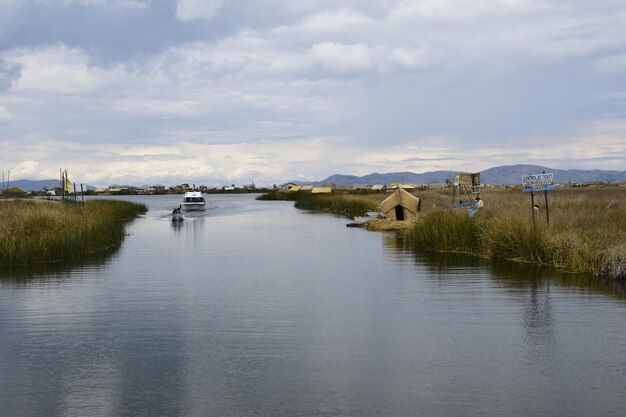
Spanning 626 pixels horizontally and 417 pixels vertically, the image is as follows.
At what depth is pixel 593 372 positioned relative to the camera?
9.66 metres

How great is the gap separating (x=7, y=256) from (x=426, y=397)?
18759 millimetres

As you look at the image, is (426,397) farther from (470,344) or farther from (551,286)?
(551,286)

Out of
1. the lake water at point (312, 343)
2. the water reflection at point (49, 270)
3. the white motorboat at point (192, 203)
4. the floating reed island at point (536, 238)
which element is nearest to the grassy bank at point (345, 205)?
the white motorboat at point (192, 203)

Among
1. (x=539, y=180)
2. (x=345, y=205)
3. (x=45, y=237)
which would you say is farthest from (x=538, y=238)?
(x=345, y=205)

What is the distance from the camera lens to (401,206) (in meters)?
45.2

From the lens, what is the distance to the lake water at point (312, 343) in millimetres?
8602

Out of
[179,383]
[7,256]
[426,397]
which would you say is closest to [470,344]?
[426,397]

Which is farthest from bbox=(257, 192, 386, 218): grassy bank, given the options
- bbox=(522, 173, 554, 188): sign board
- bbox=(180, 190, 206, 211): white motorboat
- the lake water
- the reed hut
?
the lake water

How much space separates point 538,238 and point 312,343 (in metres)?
12.8

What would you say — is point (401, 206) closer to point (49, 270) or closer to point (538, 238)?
point (538, 238)

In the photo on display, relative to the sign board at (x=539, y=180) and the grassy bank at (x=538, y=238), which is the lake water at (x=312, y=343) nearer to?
the grassy bank at (x=538, y=238)

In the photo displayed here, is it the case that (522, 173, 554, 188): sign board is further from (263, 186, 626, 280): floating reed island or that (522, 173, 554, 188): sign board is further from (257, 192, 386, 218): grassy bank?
(257, 192, 386, 218): grassy bank

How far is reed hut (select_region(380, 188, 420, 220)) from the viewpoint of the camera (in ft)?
144

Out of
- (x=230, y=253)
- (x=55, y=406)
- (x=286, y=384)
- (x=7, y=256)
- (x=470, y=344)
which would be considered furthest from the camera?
(x=230, y=253)
